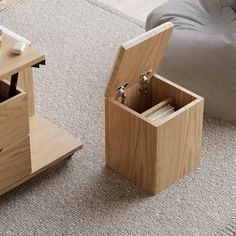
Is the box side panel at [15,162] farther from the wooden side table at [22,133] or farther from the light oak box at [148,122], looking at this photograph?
the light oak box at [148,122]

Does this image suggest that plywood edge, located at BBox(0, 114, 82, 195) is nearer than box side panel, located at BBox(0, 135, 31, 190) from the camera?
No

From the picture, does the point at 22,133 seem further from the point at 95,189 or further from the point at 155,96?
the point at 155,96

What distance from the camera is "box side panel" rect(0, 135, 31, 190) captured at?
6.59 feet

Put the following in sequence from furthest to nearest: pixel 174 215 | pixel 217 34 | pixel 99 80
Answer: pixel 99 80 → pixel 217 34 → pixel 174 215

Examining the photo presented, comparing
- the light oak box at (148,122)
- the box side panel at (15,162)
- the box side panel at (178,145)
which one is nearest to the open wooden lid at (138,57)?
the light oak box at (148,122)

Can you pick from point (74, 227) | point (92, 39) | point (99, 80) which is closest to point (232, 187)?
point (74, 227)

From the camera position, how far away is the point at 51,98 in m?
2.52

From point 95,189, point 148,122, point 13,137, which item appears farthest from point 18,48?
point 95,189

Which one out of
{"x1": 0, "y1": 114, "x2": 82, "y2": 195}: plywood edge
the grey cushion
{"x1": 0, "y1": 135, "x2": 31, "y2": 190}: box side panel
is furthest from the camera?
A: the grey cushion

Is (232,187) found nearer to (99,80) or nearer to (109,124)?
(109,124)

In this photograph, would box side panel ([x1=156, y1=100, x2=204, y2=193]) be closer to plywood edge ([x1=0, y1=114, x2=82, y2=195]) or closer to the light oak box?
the light oak box

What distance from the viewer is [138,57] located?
203 centimetres

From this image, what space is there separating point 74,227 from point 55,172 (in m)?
0.24

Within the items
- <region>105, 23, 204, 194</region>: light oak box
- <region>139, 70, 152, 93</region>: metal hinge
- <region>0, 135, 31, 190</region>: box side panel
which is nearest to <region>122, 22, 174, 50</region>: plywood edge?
<region>105, 23, 204, 194</region>: light oak box
